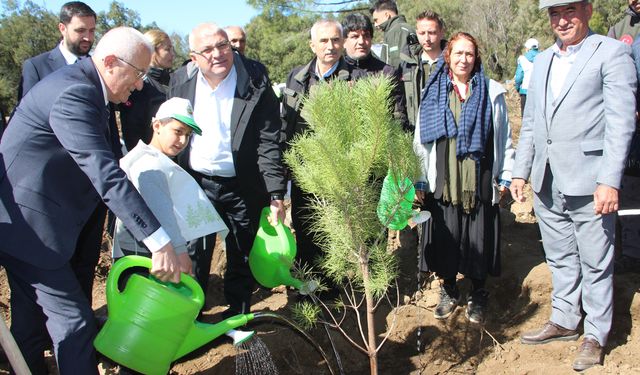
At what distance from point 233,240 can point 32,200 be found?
1.57 metres

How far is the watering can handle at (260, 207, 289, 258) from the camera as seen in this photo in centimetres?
325

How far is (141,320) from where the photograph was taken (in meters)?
2.46

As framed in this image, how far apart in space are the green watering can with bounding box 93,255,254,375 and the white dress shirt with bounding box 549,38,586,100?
233 centimetres

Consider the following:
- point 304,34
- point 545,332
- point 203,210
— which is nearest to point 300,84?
point 203,210

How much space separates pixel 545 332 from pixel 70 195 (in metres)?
2.86

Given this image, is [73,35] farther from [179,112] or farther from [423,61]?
[423,61]

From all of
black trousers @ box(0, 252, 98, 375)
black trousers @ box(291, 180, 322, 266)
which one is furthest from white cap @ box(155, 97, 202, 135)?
black trousers @ box(291, 180, 322, 266)

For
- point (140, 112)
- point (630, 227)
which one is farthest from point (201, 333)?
point (630, 227)

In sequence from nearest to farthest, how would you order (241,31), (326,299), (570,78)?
(570,78)
(326,299)
(241,31)

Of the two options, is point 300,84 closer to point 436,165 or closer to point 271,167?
point 271,167

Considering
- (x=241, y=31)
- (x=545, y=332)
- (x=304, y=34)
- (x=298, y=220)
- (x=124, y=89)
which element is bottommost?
(x=545, y=332)

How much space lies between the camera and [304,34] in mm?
27062

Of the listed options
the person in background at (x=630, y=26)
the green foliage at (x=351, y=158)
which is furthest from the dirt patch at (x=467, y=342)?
the person in background at (x=630, y=26)

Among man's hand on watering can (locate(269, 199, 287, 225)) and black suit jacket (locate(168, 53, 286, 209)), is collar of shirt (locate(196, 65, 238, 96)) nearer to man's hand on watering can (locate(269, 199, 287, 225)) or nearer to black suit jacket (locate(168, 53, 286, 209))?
black suit jacket (locate(168, 53, 286, 209))
